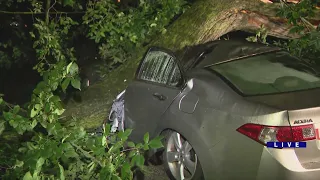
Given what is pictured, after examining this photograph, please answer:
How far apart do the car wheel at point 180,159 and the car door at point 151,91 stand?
0.32 meters

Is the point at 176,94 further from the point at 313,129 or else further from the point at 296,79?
the point at 313,129

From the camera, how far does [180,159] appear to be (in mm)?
4910

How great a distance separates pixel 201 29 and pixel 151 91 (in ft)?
8.00

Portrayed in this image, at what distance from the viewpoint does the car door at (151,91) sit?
5.10 metres

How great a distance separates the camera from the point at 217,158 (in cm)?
425

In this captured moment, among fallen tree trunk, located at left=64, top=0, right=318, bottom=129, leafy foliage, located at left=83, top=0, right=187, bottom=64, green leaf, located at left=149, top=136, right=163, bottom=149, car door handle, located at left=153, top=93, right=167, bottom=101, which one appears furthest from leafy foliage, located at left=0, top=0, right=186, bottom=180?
leafy foliage, located at left=83, top=0, right=187, bottom=64

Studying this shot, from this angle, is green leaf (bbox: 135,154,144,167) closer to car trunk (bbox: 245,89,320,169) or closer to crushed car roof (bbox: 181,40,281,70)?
car trunk (bbox: 245,89,320,169)

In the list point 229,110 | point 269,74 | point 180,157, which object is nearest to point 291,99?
point 229,110

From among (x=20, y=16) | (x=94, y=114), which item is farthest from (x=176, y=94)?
(x=20, y=16)

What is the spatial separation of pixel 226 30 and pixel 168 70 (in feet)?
9.00

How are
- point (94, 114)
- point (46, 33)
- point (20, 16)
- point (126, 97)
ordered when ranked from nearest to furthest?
point (126, 97), point (94, 114), point (46, 33), point (20, 16)

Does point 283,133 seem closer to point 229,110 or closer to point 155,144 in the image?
point 229,110

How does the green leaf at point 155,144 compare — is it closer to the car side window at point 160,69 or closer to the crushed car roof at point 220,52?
the car side window at point 160,69

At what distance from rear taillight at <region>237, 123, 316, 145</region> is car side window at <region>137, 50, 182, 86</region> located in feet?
4.37
